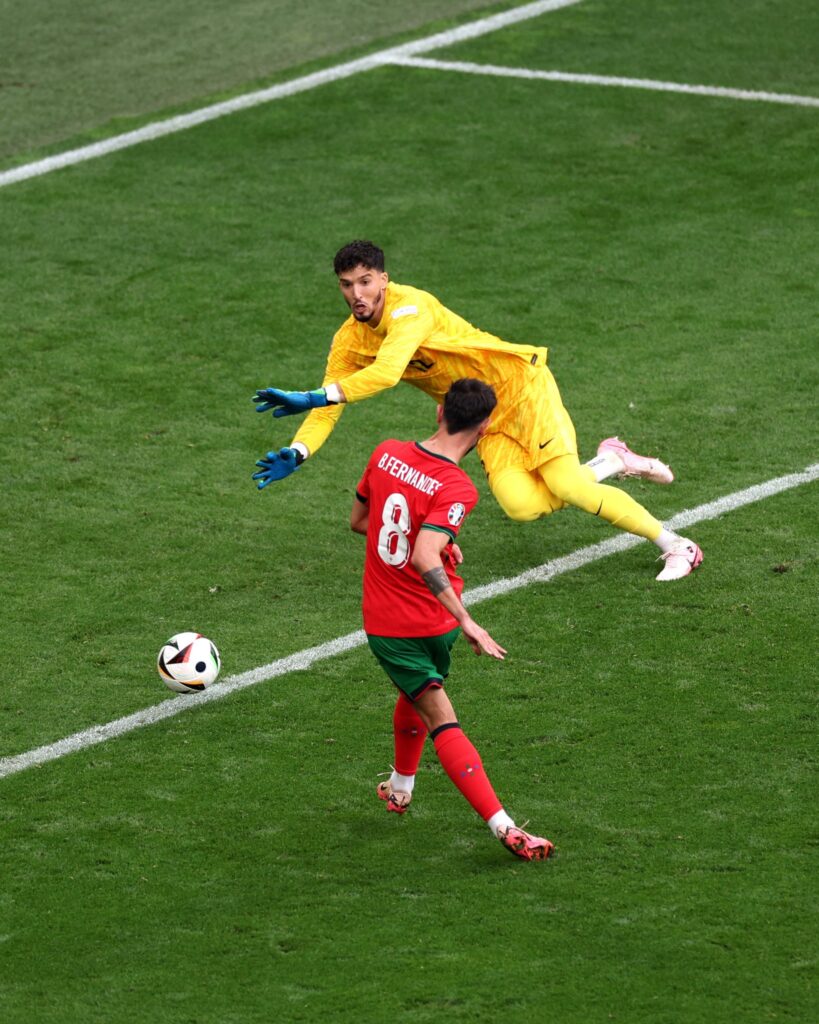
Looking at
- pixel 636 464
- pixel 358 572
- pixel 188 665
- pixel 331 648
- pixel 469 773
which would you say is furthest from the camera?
pixel 636 464

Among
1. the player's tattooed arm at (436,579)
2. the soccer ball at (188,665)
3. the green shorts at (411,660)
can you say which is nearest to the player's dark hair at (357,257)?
the soccer ball at (188,665)

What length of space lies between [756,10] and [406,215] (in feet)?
21.9

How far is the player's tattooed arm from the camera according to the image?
6.46 m

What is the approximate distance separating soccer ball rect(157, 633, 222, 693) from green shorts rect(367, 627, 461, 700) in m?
1.68

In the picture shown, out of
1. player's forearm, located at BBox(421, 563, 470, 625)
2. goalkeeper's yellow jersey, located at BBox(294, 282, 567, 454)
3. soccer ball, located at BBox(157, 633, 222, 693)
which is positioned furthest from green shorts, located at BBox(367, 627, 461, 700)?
goalkeeper's yellow jersey, located at BBox(294, 282, 567, 454)

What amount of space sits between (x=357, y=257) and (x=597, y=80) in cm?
999

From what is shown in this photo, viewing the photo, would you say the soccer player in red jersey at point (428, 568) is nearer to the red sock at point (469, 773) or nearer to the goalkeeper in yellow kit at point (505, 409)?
the red sock at point (469, 773)

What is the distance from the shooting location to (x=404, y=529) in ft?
22.1

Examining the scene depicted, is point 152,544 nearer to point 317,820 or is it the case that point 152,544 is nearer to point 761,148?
point 317,820

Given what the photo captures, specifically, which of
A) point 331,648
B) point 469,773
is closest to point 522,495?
point 331,648

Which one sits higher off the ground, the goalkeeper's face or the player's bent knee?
the goalkeeper's face

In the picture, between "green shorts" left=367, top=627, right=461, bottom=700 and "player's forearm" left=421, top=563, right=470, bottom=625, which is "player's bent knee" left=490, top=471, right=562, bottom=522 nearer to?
"green shorts" left=367, top=627, right=461, bottom=700

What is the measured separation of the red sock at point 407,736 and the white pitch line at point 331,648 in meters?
1.57

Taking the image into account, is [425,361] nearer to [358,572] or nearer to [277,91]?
[358,572]
